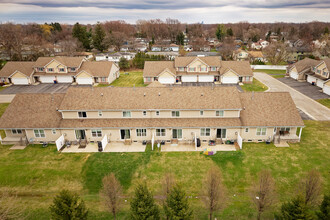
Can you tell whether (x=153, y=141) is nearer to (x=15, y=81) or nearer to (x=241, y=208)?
(x=241, y=208)

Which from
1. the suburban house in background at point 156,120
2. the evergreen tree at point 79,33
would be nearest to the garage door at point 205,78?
the suburban house in background at point 156,120

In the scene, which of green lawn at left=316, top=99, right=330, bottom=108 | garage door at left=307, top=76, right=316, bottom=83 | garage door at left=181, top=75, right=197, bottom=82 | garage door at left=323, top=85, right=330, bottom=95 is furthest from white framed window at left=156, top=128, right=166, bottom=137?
garage door at left=307, top=76, right=316, bottom=83

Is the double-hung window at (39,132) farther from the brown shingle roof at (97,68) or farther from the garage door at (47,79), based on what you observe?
the garage door at (47,79)

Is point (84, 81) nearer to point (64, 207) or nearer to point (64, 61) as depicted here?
point (64, 61)

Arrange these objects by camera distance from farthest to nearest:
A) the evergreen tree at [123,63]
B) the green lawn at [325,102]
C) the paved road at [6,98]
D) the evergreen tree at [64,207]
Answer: the evergreen tree at [123,63], the paved road at [6,98], the green lawn at [325,102], the evergreen tree at [64,207]

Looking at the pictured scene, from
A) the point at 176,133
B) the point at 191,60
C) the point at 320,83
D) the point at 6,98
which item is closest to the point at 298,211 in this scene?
the point at 176,133
